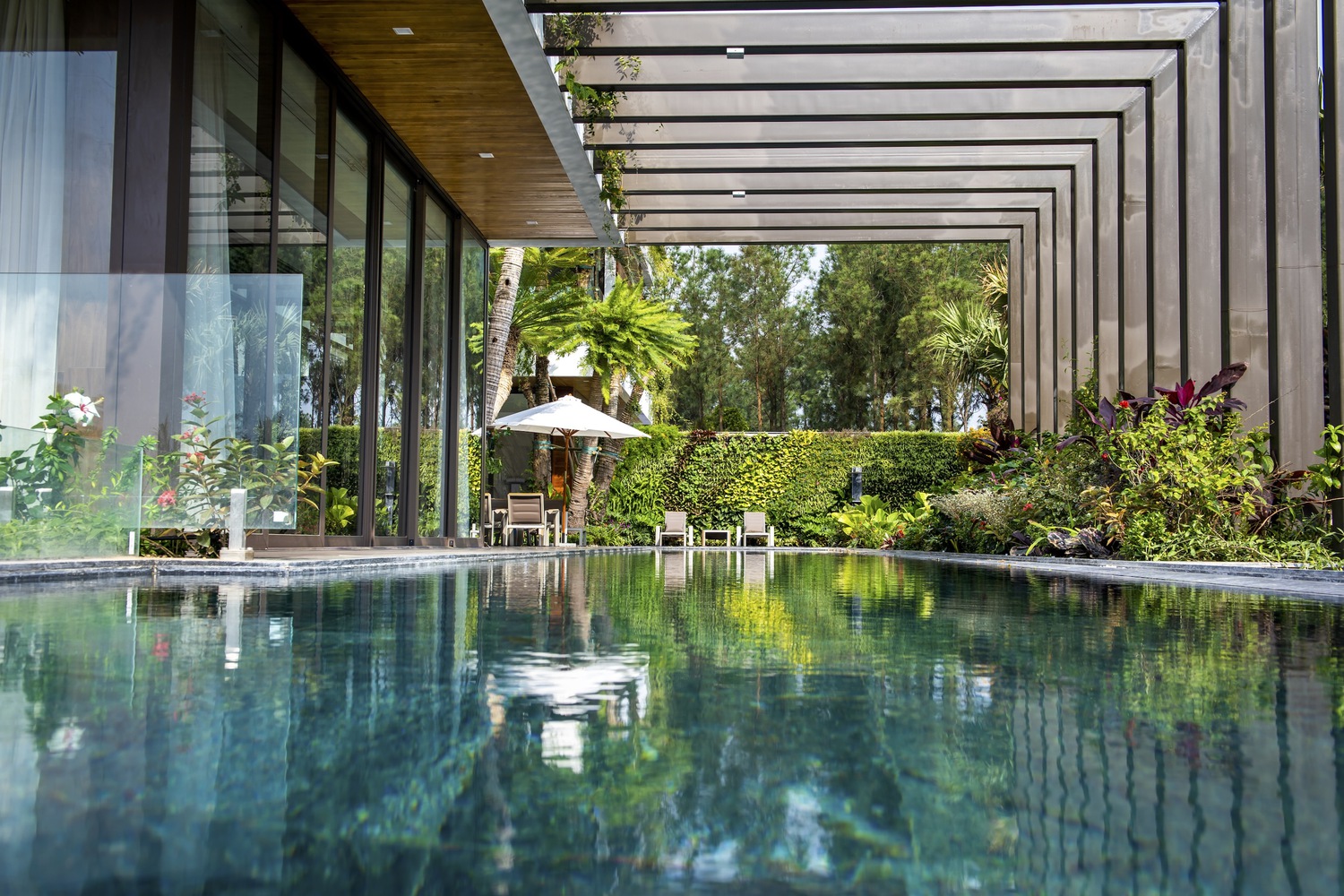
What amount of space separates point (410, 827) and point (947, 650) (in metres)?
1.99

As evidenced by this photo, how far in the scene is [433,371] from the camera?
12.0 metres

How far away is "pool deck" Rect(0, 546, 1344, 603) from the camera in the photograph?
17.2 ft

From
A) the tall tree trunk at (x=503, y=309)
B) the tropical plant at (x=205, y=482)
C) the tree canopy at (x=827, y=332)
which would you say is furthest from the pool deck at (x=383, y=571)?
the tree canopy at (x=827, y=332)

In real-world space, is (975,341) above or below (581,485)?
above

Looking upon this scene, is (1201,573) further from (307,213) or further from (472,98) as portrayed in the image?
(307,213)

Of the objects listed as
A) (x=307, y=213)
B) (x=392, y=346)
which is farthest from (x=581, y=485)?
(x=307, y=213)

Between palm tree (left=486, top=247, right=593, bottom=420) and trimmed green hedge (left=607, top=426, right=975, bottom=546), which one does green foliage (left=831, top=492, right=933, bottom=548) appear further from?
palm tree (left=486, top=247, right=593, bottom=420)

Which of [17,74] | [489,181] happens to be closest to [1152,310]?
[489,181]

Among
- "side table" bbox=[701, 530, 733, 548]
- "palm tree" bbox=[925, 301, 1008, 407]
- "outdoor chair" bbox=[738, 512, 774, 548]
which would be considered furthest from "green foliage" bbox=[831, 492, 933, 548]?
"palm tree" bbox=[925, 301, 1008, 407]

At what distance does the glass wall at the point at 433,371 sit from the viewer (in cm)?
1160

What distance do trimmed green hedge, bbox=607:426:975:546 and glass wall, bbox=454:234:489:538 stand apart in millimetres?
5488

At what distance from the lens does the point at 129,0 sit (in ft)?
20.7

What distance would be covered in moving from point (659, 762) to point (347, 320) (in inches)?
331

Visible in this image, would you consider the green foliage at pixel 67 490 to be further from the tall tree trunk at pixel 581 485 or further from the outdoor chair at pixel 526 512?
the tall tree trunk at pixel 581 485
